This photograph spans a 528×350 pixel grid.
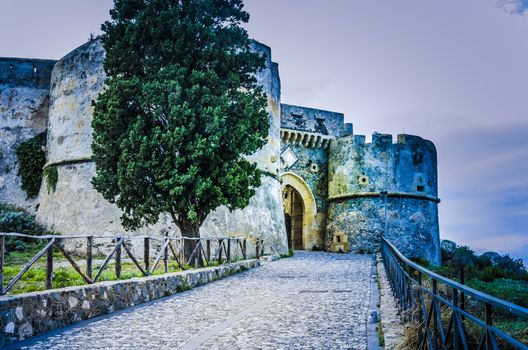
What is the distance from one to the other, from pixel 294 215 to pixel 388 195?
6.18m

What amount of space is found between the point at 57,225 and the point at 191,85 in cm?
910

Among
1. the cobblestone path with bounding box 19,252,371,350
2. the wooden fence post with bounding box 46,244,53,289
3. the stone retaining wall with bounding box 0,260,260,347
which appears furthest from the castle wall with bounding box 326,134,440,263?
the wooden fence post with bounding box 46,244,53,289

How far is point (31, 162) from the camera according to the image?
2130cm

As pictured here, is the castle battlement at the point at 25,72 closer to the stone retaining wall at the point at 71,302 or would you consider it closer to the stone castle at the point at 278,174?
the stone castle at the point at 278,174

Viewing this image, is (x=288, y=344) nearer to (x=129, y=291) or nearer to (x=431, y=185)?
(x=129, y=291)

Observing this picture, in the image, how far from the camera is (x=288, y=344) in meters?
5.28

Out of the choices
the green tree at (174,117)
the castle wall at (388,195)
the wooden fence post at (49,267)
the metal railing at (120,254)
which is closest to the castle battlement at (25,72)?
the metal railing at (120,254)

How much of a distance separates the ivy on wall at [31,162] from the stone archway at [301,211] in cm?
1242

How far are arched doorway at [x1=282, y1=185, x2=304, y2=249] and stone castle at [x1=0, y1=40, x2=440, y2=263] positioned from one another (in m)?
0.06

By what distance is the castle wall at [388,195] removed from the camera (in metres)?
26.6

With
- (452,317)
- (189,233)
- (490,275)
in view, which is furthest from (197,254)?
(490,275)

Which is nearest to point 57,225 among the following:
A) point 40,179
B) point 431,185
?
point 40,179

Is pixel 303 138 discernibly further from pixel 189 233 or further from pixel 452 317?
pixel 452 317

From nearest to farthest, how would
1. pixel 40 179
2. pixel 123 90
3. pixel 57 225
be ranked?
pixel 123 90, pixel 57 225, pixel 40 179
